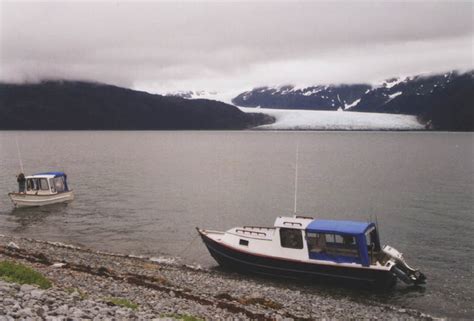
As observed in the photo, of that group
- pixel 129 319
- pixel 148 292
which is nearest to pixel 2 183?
pixel 148 292

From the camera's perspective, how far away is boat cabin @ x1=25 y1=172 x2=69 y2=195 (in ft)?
184

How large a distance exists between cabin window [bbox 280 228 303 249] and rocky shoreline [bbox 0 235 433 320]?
8.44ft

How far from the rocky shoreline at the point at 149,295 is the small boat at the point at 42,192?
21.1 meters

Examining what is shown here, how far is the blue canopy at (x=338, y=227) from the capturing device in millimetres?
28431

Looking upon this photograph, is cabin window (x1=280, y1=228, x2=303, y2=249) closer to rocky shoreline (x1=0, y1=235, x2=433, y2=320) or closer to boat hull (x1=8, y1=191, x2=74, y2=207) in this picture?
rocky shoreline (x1=0, y1=235, x2=433, y2=320)

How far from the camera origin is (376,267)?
1105 inches

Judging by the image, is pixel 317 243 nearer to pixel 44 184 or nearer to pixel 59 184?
pixel 59 184

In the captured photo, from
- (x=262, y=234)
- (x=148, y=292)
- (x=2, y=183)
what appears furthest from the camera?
(x=2, y=183)

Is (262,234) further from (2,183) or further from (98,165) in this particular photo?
(98,165)

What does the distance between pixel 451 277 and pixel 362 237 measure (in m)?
7.97

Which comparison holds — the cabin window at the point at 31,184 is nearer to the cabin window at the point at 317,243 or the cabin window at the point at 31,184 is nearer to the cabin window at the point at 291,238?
the cabin window at the point at 291,238

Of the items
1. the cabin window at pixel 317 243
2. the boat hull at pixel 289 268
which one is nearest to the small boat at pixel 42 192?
the boat hull at pixel 289 268

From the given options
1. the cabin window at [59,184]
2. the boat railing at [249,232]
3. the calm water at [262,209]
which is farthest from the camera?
the cabin window at [59,184]

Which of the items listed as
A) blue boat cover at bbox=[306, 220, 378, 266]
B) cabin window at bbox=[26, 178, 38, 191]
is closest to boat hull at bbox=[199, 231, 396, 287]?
blue boat cover at bbox=[306, 220, 378, 266]
